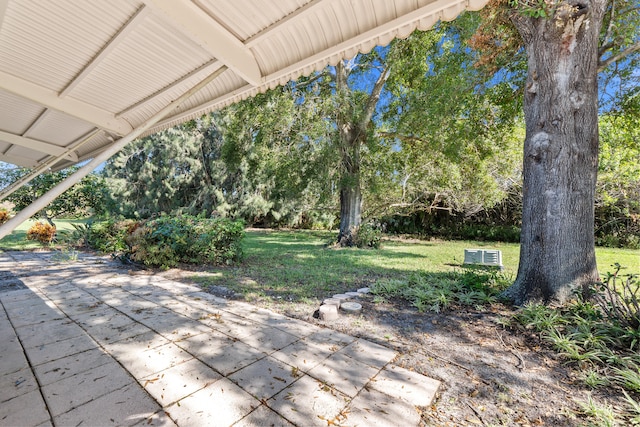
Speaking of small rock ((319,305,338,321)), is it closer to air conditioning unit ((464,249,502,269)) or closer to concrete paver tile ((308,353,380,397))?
concrete paver tile ((308,353,380,397))

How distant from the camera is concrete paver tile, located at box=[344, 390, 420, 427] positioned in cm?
166

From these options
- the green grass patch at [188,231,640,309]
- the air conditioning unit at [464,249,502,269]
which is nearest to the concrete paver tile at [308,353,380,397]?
the green grass patch at [188,231,640,309]

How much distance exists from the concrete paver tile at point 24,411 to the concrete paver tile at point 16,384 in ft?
0.21

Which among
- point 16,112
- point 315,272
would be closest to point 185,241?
point 315,272

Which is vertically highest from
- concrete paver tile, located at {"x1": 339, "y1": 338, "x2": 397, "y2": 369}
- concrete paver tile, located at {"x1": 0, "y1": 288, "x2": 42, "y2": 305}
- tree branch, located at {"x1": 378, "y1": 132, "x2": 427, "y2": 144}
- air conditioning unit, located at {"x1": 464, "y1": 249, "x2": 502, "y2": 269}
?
tree branch, located at {"x1": 378, "y1": 132, "x2": 427, "y2": 144}

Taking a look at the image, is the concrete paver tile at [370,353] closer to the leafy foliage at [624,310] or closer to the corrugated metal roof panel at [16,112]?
the leafy foliage at [624,310]

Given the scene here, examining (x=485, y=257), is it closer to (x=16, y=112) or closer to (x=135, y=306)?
(x=135, y=306)

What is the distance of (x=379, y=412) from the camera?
175 centimetres

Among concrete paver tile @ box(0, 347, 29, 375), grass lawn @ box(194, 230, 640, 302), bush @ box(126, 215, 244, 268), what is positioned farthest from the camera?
bush @ box(126, 215, 244, 268)

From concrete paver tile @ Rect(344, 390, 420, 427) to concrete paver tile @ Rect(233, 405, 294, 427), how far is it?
387 mm

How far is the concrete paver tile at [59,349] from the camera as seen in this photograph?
223 cm

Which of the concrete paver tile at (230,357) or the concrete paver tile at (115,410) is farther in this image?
the concrete paver tile at (230,357)

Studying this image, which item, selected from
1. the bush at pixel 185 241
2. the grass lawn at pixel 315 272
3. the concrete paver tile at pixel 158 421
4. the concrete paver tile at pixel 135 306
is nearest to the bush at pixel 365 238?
the grass lawn at pixel 315 272

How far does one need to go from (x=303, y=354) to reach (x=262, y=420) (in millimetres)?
824
